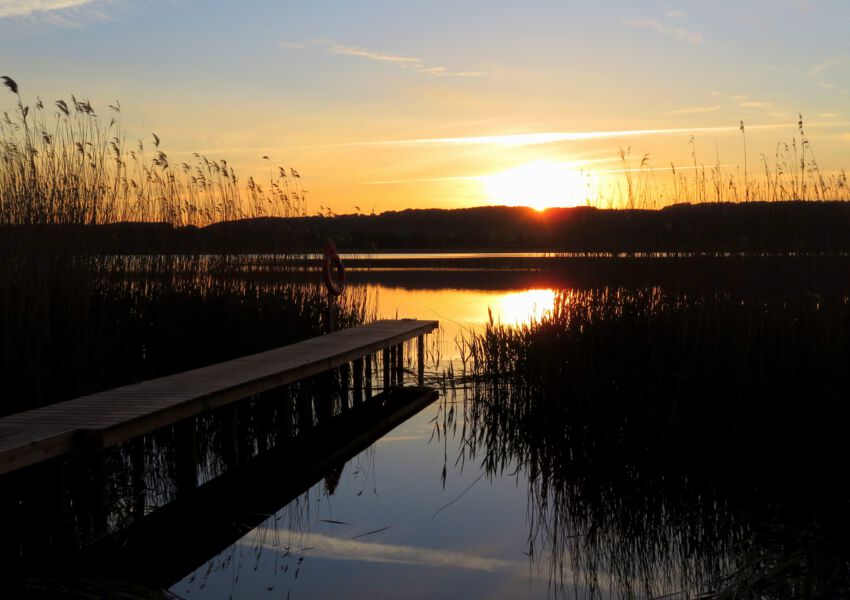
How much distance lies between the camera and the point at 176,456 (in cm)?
518

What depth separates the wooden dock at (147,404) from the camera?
3510 millimetres

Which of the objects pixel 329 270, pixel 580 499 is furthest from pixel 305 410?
pixel 580 499

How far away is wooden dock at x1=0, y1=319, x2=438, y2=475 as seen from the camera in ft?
11.5

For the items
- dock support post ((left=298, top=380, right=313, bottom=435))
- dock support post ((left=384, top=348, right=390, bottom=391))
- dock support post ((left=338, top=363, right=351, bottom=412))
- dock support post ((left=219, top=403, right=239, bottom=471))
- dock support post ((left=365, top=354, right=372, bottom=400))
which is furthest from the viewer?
dock support post ((left=384, top=348, right=390, bottom=391))

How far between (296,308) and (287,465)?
9.21 feet

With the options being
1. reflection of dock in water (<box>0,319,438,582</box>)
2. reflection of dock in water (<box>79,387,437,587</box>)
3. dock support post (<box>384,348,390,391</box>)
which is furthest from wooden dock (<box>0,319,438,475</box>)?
dock support post (<box>384,348,390,391</box>)

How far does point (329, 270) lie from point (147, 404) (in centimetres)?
355

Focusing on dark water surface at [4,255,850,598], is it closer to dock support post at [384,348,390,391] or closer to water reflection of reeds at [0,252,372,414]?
water reflection of reeds at [0,252,372,414]

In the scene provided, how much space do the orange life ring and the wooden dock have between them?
34.4 inches

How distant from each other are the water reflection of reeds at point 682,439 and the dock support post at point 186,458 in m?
1.85

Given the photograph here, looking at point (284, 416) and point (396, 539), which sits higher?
point (284, 416)

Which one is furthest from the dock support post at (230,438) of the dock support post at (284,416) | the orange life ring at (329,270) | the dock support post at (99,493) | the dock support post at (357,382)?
the orange life ring at (329,270)

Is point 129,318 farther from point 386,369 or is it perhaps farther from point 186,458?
point 386,369

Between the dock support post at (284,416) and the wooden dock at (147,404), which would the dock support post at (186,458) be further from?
the dock support post at (284,416)
